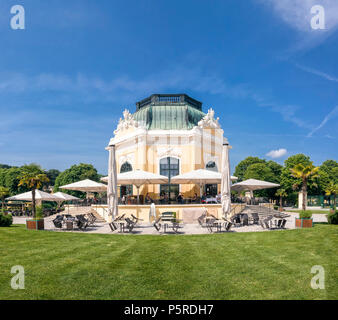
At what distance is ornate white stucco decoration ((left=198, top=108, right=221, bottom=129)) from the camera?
27.5 metres

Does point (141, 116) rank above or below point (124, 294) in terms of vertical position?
above

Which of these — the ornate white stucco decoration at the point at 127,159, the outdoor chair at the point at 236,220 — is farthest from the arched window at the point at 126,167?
the outdoor chair at the point at 236,220

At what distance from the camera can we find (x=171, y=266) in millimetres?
7367

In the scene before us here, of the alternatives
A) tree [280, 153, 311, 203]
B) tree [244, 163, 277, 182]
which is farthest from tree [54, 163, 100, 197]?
tree [280, 153, 311, 203]

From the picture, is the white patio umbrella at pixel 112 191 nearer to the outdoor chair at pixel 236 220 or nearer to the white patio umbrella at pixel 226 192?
the white patio umbrella at pixel 226 192

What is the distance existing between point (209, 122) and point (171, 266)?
22.1m

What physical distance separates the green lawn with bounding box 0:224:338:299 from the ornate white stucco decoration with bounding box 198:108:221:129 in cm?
1764

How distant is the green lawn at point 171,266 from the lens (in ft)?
18.4

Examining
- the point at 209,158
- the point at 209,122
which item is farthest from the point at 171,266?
the point at 209,122

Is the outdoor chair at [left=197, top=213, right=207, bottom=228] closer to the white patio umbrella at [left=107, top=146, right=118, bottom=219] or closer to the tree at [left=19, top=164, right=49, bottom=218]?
the white patio umbrella at [left=107, top=146, right=118, bottom=219]
